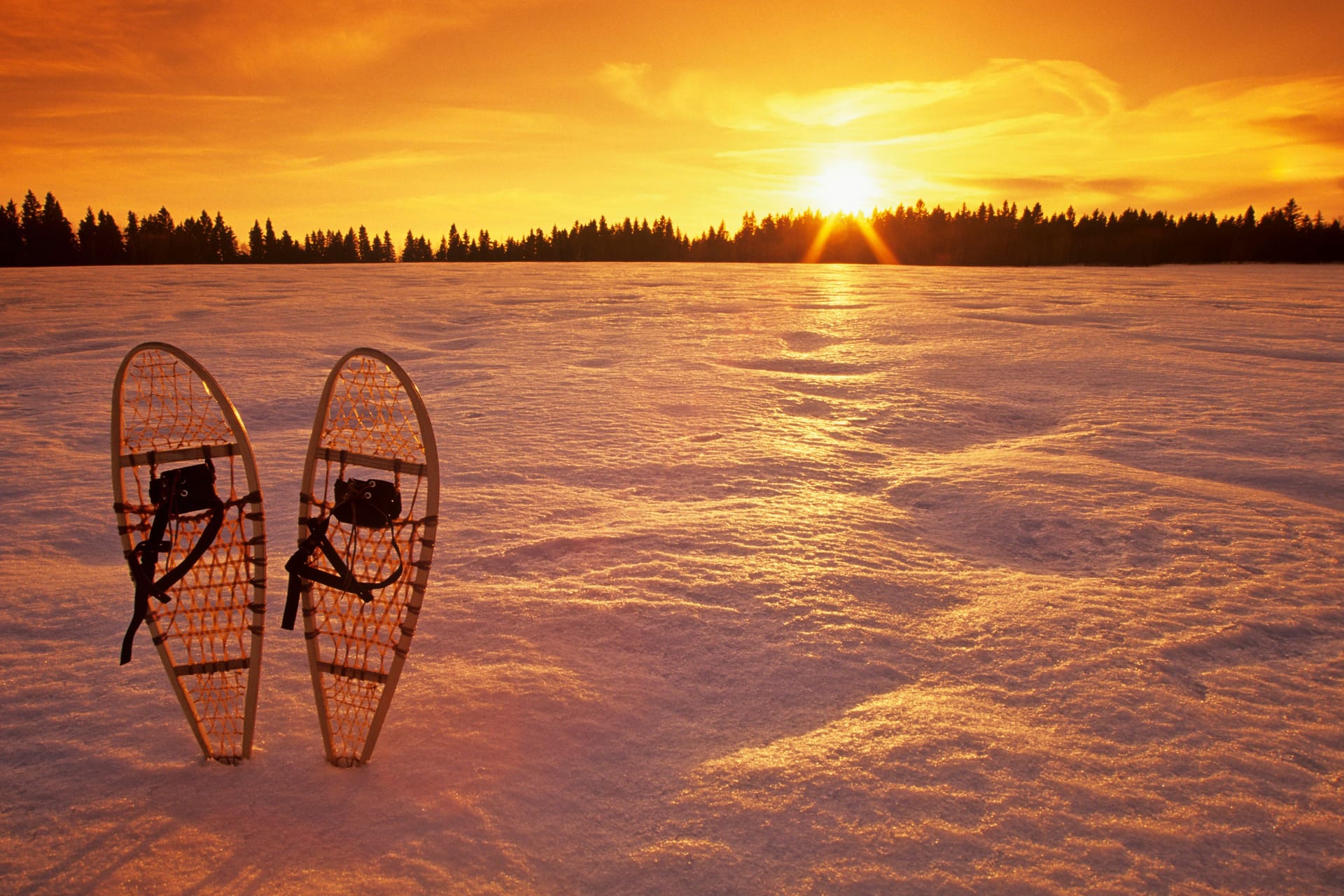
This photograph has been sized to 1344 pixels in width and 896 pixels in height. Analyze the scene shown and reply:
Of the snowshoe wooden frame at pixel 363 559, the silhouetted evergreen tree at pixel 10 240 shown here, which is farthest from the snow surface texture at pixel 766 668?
the silhouetted evergreen tree at pixel 10 240

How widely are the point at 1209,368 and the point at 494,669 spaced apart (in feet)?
28.4

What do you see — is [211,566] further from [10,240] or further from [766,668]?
[10,240]

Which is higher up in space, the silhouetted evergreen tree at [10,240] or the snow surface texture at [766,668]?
the silhouetted evergreen tree at [10,240]

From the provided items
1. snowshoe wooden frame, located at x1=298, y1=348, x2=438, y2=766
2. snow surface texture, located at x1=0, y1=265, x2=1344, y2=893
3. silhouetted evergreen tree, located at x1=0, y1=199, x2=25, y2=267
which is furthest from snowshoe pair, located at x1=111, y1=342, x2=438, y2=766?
silhouetted evergreen tree, located at x1=0, y1=199, x2=25, y2=267

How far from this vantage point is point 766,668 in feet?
8.57

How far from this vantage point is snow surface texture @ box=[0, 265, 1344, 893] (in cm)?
183

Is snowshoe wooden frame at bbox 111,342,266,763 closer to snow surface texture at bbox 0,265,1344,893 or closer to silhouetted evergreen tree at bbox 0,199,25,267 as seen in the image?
snow surface texture at bbox 0,265,1344,893

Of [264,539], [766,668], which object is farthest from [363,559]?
[766,668]

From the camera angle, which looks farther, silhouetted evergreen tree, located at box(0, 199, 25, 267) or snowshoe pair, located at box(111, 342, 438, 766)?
silhouetted evergreen tree, located at box(0, 199, 25, 267)

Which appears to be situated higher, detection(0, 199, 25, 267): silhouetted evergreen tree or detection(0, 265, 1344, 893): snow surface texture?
detection(0, 199, 25, 267): silhouetted evergreen tree

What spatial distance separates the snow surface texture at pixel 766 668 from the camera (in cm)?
183

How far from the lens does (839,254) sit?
1825 inches

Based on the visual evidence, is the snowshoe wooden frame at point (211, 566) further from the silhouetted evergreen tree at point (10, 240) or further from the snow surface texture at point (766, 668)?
the silhouetted evergreen tree at point (10, 240)

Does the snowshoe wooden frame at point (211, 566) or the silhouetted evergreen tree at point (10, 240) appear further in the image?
the silhouetted evergreen tree at point (10, 240)
